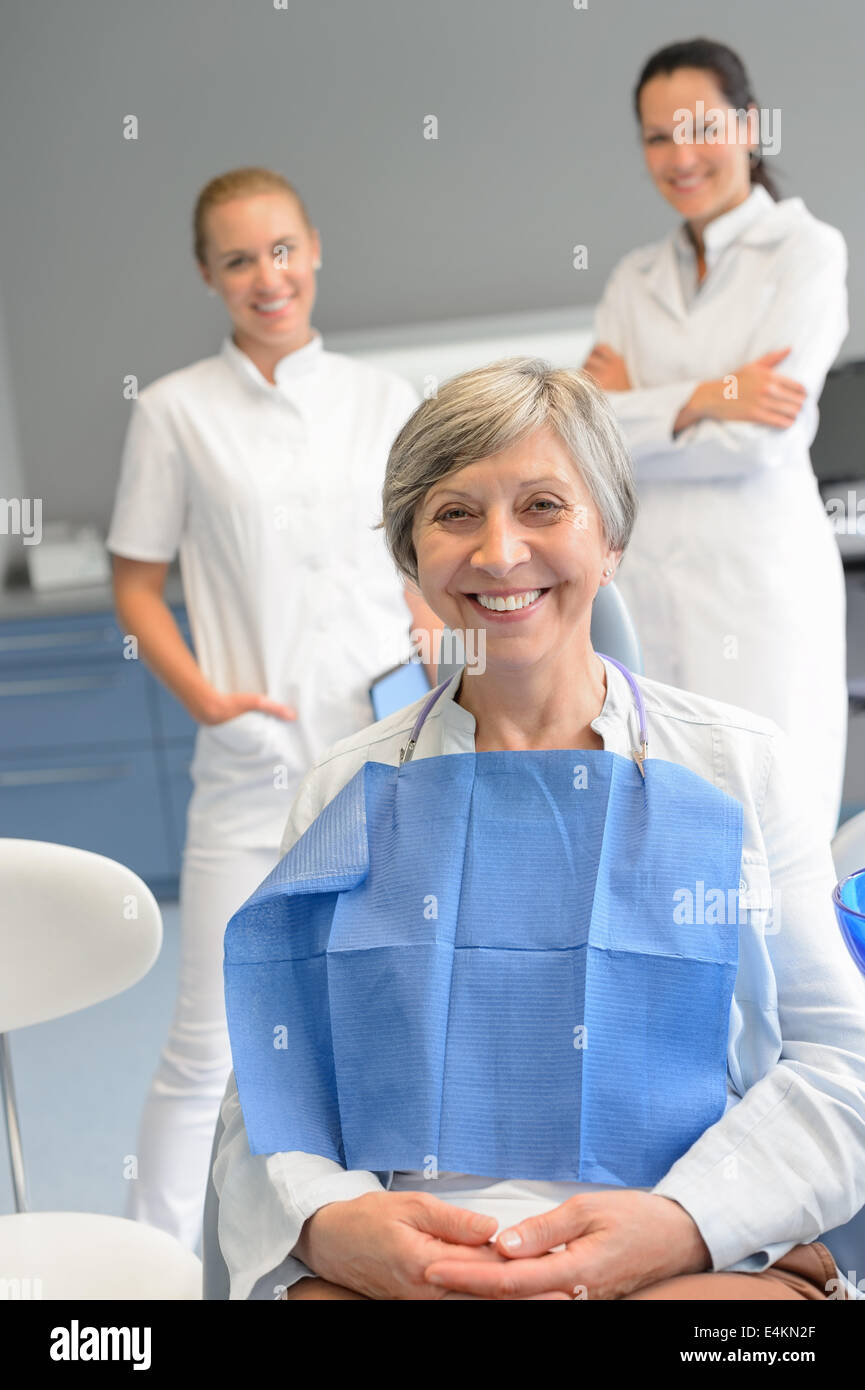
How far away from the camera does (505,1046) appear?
111cm

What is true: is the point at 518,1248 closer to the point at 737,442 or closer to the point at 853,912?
the point at 853,912

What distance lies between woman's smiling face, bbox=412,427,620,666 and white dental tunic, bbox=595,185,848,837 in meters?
1.04

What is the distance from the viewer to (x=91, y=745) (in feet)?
12.5

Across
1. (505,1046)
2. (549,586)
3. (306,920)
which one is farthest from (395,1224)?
(549,586)

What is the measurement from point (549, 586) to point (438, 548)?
101 mm

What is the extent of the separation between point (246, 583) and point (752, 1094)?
1.18 meters

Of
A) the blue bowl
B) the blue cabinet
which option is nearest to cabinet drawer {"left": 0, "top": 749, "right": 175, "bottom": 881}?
the blue cabinet

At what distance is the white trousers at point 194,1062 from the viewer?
199cm

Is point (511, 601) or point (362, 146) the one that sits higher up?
point (362, 146)

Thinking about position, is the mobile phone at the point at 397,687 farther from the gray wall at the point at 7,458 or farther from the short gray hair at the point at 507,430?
the gray wall at the point at 7,458

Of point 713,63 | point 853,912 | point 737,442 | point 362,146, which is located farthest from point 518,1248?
point 362,146

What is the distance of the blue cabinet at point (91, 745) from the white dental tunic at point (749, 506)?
1.78 m
